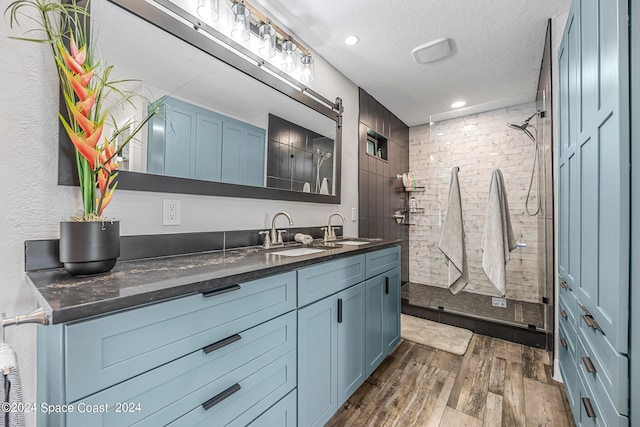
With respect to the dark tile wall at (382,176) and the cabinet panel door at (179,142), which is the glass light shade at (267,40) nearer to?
the cabinet panel door at (179,142)

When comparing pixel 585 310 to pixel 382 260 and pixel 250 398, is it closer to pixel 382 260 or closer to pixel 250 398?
pixel 382 260

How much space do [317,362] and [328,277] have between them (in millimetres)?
410

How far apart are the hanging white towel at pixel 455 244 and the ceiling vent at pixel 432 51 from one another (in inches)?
48.8

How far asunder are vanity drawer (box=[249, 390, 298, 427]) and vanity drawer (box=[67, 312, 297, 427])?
33mm

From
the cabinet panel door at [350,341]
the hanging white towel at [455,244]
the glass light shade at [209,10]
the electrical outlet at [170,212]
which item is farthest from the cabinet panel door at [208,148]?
the hanging white towel at [455,244]

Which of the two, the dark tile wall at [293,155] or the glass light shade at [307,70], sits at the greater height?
the glass light shade at [307,70]

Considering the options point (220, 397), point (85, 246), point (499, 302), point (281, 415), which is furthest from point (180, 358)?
point (499, 302)

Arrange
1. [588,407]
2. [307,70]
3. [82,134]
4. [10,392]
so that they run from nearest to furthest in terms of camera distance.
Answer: [10,392], [82,134], [588,407], [307,70]

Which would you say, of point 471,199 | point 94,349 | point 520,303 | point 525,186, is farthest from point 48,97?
point 520,303

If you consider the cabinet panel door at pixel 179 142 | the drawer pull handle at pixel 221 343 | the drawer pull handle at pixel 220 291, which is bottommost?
the drawer pull handle at pixel 221 343

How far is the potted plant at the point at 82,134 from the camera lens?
33.9 inches

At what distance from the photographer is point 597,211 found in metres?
1.02

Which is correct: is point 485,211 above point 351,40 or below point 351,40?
below

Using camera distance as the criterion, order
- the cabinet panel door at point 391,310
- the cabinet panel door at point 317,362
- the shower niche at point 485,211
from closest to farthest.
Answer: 1. the cabinet panel door at point 317,362
2. the cabinet panel door at point 391,310
3. the shower niche at point 485,211
